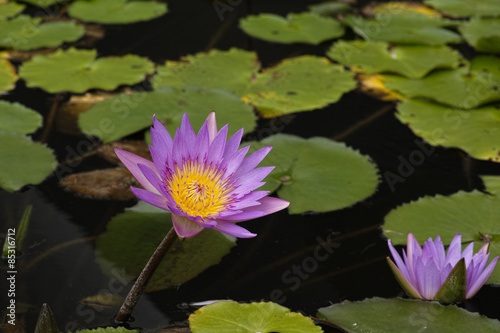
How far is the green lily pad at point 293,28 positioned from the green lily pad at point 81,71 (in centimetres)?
89

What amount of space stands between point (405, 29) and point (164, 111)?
2051 mm

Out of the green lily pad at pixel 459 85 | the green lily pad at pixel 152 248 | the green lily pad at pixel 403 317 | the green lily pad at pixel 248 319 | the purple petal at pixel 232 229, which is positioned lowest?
the green lily pad at pixel 403 317

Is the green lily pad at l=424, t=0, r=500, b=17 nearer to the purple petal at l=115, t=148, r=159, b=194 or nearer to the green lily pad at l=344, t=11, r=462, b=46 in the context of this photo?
the green lily pad at l=344, t=11, r=462, b=46

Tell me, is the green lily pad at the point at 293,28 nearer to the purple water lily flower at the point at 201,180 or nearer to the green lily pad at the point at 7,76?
the green lily pad at the point at 7,76

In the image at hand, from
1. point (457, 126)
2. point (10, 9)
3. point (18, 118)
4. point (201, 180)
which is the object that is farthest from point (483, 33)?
point (10, 9)

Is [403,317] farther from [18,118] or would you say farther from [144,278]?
[18,118]

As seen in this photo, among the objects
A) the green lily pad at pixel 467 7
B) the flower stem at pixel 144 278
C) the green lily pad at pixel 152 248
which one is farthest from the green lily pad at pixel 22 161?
the green lily pad at pixel 467 7

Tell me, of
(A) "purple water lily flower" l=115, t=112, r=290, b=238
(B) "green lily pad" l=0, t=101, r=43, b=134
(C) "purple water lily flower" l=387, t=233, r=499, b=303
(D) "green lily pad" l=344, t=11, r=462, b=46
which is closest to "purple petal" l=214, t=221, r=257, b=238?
(A) "purple water lily flower" l=115, t=112, r=290, b=238

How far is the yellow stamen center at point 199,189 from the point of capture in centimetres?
165

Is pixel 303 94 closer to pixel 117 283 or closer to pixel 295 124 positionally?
pixel 295 124

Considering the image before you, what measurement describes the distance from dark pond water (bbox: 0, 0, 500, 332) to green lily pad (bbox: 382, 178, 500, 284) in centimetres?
9

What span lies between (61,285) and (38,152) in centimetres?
93

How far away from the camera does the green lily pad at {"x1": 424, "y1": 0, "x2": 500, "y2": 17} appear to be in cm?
428

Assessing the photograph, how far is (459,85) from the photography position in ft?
11.0
